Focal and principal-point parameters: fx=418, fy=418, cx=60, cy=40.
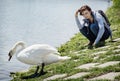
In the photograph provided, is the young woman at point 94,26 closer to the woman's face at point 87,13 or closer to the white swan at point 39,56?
the woman's face at point 87,13

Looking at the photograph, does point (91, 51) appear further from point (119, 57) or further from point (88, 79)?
point (88, 79)

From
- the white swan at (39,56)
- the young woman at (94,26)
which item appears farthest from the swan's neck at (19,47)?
the young woman at (94,26)

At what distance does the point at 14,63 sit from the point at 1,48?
19.8 feet

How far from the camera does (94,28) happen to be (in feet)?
50.7

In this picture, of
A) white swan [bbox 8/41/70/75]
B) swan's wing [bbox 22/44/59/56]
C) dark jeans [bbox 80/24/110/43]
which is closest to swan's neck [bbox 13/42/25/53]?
white swan [bbox 8/41/70/75]

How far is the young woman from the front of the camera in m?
15.1

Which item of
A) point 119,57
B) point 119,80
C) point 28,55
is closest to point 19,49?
point 28,55

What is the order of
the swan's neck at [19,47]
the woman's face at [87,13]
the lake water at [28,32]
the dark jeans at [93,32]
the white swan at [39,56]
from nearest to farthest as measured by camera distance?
the white swan at [39,56] → the swan's neck at [19,47] → the woman's face at [87,13] → the dark jeans at [93,32] → the lake water at [28,32]

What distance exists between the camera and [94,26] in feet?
50.6

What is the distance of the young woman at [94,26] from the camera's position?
49.6 ft

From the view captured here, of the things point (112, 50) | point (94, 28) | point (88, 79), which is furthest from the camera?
point (94, 28)

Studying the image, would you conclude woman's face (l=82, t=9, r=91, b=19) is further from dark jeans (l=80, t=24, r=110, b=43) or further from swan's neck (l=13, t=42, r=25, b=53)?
swan's neck (l=13, t=42, r=25, b=53)

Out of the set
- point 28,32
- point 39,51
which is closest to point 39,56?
point 39,51

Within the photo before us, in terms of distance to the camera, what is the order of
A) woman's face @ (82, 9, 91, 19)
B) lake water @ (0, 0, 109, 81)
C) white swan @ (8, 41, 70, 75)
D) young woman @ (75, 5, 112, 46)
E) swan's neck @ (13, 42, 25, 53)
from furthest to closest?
lake water @ (0, 0, 109, 81) → woman's face @ (82, 9, 91, 19) → young woman @ (75, 5, 112, 46) → swan's neck @ (13, 42, 25, 53) → white swan @ (8, 41, 70, 75)
